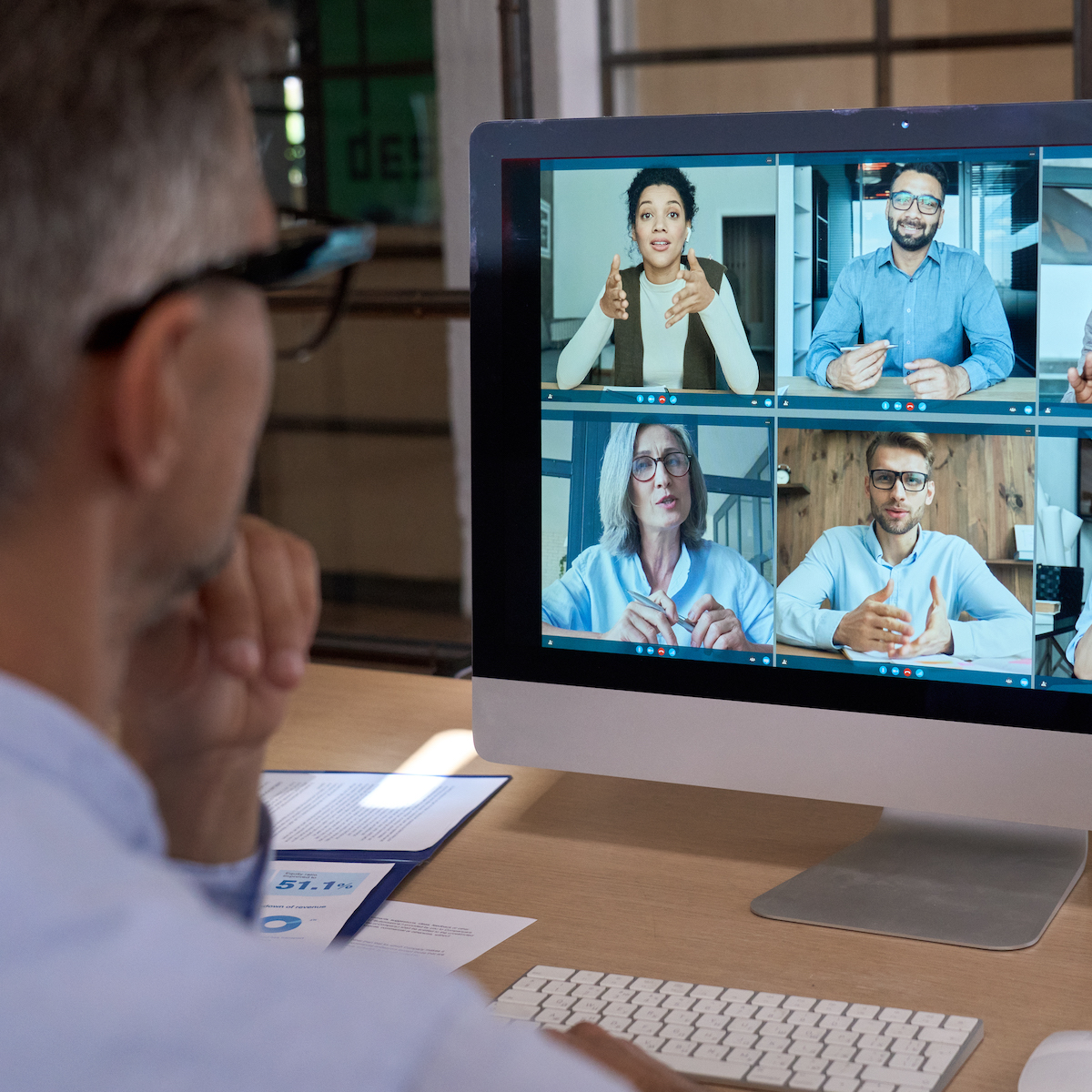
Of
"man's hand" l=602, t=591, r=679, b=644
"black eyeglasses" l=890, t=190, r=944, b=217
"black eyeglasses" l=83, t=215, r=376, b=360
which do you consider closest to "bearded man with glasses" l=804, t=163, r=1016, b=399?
"black eyeglasses" l=890, t=190, r=944, b=217

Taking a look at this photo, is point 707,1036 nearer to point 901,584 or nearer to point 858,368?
point 901,584

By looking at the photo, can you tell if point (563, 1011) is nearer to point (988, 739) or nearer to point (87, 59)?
point (988, 739)

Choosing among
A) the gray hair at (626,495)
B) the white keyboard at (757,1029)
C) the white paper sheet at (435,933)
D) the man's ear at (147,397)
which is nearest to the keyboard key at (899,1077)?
the white keyboard at (757,1029)

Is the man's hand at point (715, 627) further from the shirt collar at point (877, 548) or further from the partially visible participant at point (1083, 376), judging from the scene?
the partially visible participant at point (1083, 376)

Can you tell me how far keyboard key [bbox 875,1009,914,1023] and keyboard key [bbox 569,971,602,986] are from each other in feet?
0.55

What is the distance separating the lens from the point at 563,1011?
762 millimetres

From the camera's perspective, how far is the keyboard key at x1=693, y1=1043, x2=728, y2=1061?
71 cm

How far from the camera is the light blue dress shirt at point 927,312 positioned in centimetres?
84

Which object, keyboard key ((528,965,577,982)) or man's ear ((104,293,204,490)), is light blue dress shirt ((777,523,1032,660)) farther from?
→ man's ear ((104,293,204,490))

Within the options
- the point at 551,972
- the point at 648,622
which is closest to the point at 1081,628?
the point at 648,622

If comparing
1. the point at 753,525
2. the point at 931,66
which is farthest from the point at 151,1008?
the point at 931,66

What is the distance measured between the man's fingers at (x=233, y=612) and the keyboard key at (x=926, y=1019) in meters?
0.42

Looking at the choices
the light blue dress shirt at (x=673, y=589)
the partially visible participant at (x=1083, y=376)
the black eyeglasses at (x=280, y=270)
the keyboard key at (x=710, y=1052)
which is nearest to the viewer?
the black eyeglasses at (x=280, y=270)

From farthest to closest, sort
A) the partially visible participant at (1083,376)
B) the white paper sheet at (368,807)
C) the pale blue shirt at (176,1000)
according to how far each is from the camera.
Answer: the white paper sheet at (368,807) < the partially visible participant at (1083,376) < the pale blue shirt at (176,1000)
